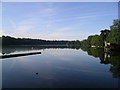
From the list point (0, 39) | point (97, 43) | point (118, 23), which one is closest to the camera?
point (118, 23)

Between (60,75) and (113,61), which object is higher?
(113,61)

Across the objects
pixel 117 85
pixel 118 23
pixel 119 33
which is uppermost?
pixel 118 23

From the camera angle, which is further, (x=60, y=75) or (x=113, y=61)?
(x=113, y=61)

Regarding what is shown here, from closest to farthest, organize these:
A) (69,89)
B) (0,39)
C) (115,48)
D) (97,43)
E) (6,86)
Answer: (69,89) → (6,86) → (115,48) → (97,43) → (0,39)

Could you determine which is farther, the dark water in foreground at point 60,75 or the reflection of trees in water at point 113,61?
the reflection of trees in water at point 113,61

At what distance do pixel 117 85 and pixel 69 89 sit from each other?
17.0 ft

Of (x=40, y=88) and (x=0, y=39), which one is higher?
(x=0, y=39)

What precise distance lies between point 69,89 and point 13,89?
4.93 meters

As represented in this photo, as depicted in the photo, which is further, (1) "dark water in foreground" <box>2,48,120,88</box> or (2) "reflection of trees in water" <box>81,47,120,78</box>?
(2) "reflection of trees in water" <box>81,47,120,78</box>

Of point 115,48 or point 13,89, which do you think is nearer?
point 13,89

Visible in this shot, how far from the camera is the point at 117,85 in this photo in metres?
16.6

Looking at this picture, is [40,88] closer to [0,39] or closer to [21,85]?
[21,85]

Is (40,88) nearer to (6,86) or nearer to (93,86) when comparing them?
(6,86)

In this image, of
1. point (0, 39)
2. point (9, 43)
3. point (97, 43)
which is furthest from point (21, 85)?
point (9, 43)
